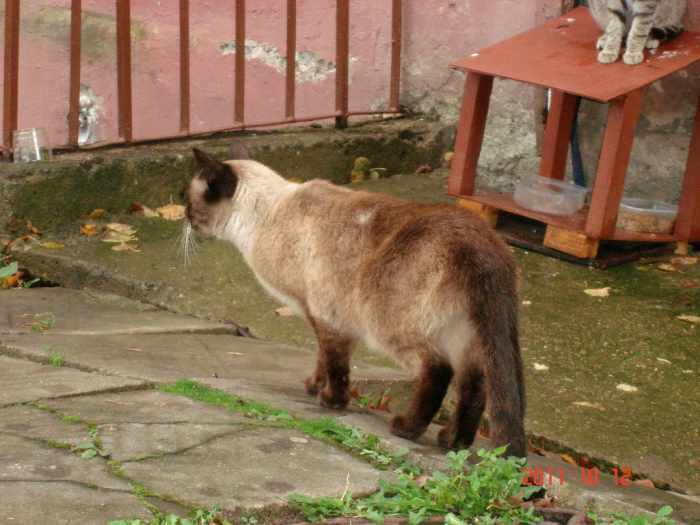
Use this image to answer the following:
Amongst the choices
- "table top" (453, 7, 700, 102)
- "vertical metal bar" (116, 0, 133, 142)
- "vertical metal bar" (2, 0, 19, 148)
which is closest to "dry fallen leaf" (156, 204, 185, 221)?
"vertical metal bar" (116, 0, 133, 142)

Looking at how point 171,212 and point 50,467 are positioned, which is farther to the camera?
point 171,212

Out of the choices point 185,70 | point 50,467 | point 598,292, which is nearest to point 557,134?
point 598,292

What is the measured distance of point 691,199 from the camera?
702cm

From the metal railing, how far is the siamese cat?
225cm

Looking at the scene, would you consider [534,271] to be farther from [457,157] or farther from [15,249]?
[15,249]

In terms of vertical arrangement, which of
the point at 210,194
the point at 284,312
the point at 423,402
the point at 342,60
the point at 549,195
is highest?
the point at 210,194

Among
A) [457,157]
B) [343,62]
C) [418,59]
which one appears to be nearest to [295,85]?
[343,62]

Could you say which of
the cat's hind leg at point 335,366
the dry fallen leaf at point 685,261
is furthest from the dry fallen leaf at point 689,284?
the cat's hind leg at point 335,366

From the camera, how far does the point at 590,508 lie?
3.48 meters

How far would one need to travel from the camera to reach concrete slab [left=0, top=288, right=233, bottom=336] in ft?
18.2

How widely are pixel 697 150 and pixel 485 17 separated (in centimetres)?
183

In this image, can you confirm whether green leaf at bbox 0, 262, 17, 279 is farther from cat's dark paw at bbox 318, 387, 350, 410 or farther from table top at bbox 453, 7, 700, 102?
table top at bbox 453, 7, 700, 102

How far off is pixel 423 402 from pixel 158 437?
0.96 metres

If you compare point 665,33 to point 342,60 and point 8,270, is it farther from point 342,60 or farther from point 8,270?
point 8,270
